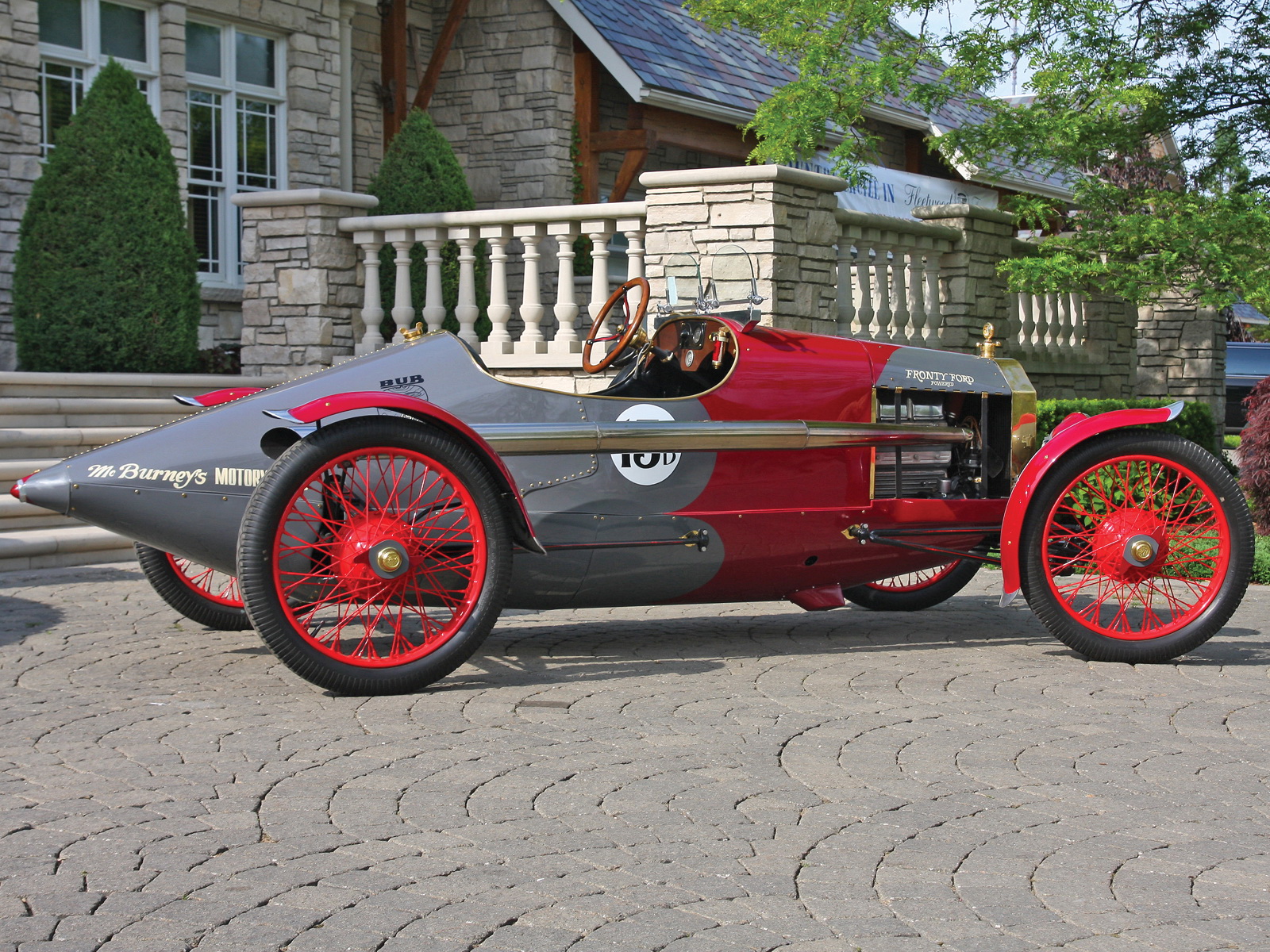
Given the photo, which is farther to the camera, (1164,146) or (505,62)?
(1164,146)

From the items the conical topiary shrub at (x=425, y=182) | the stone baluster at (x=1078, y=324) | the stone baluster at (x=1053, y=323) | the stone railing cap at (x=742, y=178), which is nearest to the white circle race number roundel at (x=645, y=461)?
the stone railing cap at (x=742, y=178)

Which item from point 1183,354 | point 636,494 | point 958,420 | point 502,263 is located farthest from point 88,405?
point 1183,354

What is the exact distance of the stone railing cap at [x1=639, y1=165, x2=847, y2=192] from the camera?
360 inches

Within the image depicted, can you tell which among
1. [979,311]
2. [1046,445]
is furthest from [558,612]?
[979,311]

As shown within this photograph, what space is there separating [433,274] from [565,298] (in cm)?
128

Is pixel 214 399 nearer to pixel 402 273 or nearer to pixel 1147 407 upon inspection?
pixel 402 273

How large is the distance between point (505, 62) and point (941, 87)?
6.55m

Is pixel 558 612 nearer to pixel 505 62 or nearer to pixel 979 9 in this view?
pixel 979 9

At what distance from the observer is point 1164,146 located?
29.1 meters

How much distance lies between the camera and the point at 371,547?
475cm

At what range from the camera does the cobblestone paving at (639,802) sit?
2.89 m

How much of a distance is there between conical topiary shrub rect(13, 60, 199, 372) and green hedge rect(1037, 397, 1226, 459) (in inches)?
270

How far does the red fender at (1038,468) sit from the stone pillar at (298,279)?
273 inches

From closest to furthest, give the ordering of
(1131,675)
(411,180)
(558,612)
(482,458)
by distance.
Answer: (482,458)
(1131,675)
(558,612)
(411,180)
